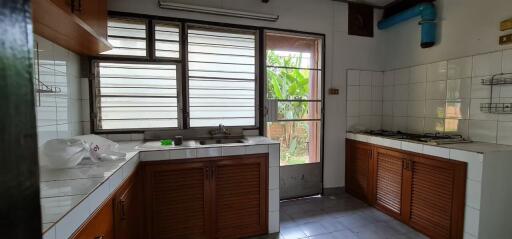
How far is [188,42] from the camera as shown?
240 cm

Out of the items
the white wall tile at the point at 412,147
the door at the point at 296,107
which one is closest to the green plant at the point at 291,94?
the door at the point at 296,107

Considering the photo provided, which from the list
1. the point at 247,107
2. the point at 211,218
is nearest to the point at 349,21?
the point at 247,107

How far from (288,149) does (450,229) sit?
157 cm

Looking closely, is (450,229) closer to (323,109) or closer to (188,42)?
(323,109)

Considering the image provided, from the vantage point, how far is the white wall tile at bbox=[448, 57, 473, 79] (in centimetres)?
224

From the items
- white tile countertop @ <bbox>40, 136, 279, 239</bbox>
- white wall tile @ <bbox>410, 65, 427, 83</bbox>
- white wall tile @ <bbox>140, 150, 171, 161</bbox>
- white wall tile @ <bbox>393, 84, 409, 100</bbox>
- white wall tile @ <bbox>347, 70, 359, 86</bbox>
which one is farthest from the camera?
white wall tile @ <bbox>347, 70, 359, 86</bbox>

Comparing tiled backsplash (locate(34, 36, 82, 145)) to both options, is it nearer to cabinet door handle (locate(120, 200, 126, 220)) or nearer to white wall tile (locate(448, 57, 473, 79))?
cabinet door handle (locate(120, 200, 126, 220))

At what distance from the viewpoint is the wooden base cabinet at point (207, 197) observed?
1.87m

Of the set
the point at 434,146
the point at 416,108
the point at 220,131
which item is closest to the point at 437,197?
the point at 434,146

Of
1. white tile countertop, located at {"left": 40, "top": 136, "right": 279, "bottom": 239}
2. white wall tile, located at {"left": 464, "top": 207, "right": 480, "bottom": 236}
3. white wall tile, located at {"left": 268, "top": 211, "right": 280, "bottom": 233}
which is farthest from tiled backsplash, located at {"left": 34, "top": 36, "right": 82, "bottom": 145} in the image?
white wall tile, located at {"left": 464, "top": 207, "right": 480, "bottom": 236}

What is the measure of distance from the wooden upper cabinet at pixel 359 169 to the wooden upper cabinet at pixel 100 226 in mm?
2425

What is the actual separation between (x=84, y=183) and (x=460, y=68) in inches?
118

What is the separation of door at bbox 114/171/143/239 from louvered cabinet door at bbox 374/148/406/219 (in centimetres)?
225

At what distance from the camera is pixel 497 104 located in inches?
79.6
